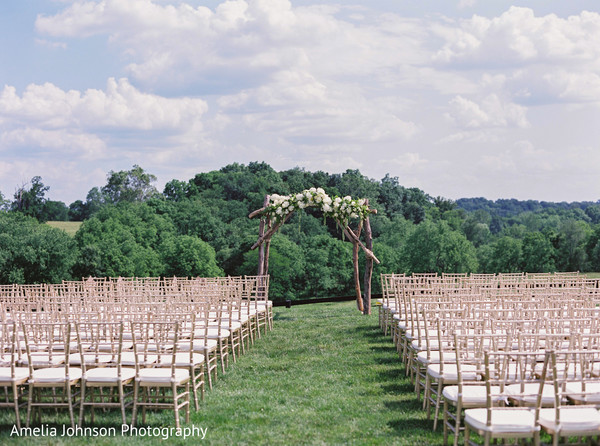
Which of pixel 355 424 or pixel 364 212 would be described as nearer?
pixel 355 424

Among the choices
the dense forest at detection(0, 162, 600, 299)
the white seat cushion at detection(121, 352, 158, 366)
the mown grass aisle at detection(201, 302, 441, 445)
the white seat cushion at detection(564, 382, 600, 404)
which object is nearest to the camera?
the white seat cushion at detection(564, 382, 600, 404)

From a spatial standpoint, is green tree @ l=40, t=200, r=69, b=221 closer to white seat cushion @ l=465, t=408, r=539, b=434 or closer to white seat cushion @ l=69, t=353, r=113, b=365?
white seat cushion @ l=69, t=353, r=113, b=365

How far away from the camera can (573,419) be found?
15.9 feet

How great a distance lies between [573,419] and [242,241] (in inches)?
1470

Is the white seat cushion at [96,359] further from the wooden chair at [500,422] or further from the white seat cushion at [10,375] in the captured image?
the wooden chair at [500,422]

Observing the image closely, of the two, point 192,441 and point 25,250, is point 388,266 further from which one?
point 192,441

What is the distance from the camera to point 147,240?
4194 cm

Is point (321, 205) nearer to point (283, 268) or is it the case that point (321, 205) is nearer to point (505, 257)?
point (283, 268)

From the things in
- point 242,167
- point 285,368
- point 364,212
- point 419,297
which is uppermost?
point 242,167

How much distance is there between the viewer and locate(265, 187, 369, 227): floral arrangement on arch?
15.1 m

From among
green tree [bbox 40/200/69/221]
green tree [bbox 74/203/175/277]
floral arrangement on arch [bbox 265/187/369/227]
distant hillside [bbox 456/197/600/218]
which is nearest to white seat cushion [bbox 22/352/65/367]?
floral arrangement on arch [bbox 265/187/369/227]

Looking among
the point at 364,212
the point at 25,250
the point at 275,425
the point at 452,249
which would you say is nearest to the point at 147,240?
the point at 25,250

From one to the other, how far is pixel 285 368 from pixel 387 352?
1949mm

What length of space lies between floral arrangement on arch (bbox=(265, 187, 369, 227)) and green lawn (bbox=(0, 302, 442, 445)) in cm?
418
